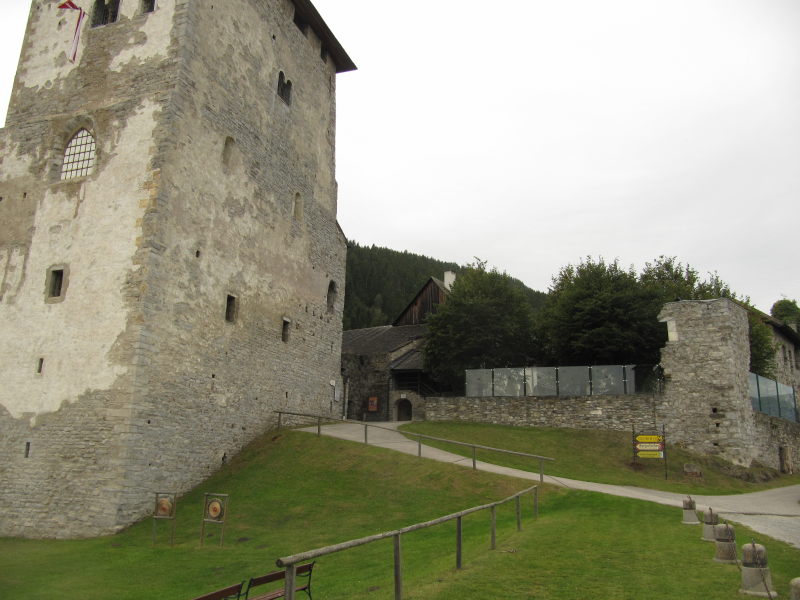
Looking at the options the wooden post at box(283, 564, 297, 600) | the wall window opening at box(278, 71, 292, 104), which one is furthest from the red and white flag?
the wooden post at box(283, 564, 297, 600)

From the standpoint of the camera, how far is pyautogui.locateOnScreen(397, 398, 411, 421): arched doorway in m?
35.7

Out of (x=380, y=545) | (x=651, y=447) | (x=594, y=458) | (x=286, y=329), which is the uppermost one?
(x=286, y=329)

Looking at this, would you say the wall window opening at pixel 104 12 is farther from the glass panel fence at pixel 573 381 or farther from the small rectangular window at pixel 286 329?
the glass panel fence at pixel 573 381

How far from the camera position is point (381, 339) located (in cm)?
4066

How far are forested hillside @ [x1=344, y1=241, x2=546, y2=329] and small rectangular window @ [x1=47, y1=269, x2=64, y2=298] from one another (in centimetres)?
5276

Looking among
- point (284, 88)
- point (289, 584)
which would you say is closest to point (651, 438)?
point (289, 584)

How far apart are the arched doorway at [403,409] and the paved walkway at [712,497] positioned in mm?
12280

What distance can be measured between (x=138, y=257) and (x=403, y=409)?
21.4 meters

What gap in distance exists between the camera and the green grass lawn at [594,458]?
64.8ft

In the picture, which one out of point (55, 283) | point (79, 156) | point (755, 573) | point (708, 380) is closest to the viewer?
point (755, 573)

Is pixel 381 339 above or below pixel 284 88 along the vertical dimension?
below

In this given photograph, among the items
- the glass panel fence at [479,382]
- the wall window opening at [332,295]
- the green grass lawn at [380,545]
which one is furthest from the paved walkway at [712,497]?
the wall window opening at [332,295]

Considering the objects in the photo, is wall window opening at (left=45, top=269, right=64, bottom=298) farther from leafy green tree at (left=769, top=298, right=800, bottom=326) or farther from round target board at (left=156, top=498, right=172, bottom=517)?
leafy green tree at (left=769, top=298, right=800, bottom=326)

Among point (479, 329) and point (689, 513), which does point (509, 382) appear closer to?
point (479, 329)
